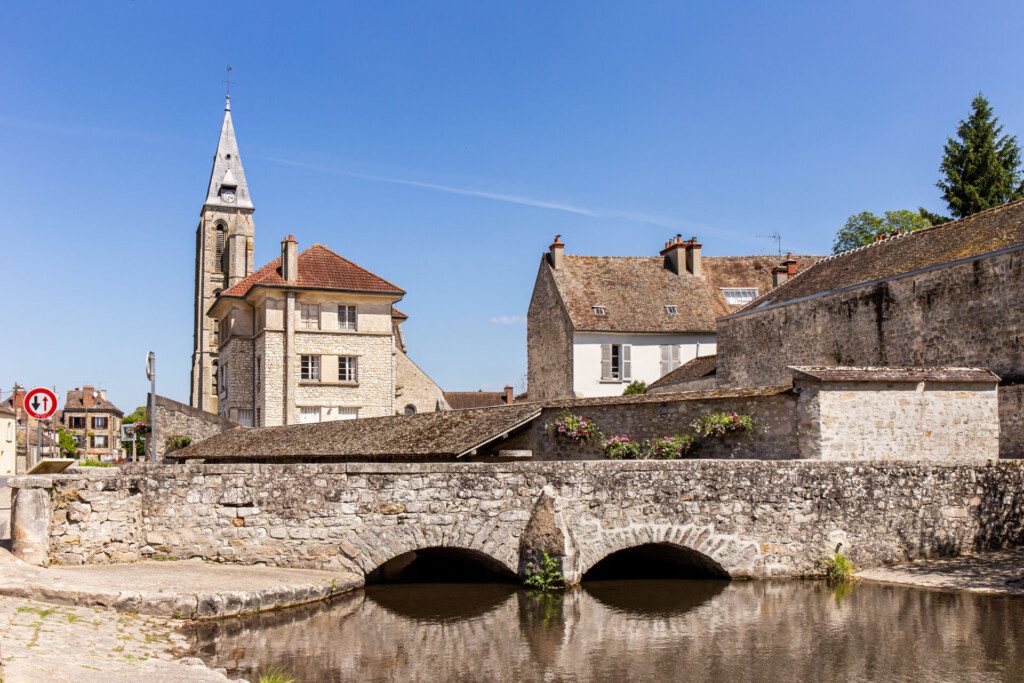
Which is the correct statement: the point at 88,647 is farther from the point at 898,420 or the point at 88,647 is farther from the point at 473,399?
the point at 473,399

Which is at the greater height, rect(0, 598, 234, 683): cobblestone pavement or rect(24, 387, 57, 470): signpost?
rect(24, 387, 57, 470): signpost

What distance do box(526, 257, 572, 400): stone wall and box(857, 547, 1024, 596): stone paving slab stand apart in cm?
2100

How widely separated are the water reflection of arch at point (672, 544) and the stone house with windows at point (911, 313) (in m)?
7.96

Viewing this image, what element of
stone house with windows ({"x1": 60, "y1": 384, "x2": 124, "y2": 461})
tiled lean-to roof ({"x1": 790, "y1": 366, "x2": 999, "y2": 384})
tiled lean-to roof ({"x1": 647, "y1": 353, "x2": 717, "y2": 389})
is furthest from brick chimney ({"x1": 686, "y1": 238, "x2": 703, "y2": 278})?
stone house with windows ({"x1": 60, "y1": 384, "x2": 124, "y2": 461})

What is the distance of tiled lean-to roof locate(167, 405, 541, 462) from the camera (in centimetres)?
1573

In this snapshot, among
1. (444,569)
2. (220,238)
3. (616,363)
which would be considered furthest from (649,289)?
(220,238)

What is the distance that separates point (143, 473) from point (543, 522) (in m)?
5.20

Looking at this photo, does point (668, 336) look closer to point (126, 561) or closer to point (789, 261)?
point (789, 261)

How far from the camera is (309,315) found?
120 feet

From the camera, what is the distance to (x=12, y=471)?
5466 cm

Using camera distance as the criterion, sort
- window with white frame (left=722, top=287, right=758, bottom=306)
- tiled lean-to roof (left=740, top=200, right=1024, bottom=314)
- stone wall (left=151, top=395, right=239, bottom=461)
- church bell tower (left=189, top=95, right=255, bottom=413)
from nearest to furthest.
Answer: tiled lean-to roof (left=740, top=200, right=1024, bottom=314), stone wall (left=151, top=395, right=239, bottom=461), window with white frame (left=722, top=287, right=758, bottom=306), church bell tower (left=189, top=95, right=255, bottom=413)

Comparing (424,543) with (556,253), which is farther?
(556,253)

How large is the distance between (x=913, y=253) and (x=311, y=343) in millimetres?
21851

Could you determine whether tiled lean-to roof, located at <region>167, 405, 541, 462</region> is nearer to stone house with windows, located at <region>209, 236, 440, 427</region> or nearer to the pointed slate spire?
stone house with windows, located at <region>209, 236, 440, 427</region>
